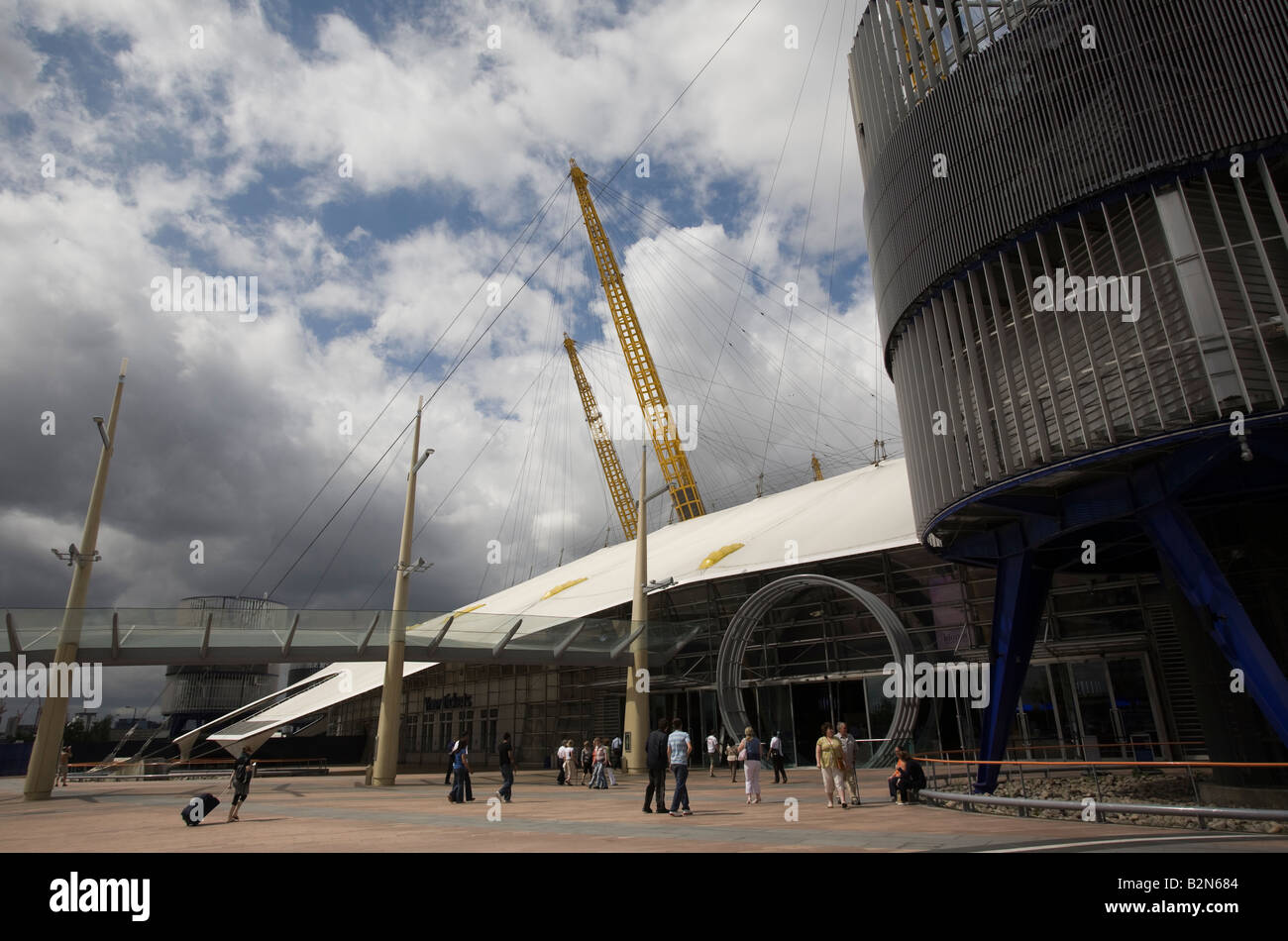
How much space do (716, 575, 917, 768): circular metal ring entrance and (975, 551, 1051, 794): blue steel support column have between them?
22.5ft

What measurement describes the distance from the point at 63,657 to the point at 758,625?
901 inches

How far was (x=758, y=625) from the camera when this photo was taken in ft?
102

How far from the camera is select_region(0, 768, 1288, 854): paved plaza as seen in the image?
917 centimetres

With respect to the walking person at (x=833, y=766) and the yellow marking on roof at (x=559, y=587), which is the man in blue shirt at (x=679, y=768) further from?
the yellow marking on roof at (x=559, y=587)

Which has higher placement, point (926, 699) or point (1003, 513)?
point (1003, 513)

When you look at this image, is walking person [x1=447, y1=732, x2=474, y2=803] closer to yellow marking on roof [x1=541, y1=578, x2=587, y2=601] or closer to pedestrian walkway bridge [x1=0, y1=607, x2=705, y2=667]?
pedestrian walkway bridge [x1=0, y1=607, x2=705, y2=667]

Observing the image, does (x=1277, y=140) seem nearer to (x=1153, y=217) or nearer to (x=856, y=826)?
(x=1153, y=217)

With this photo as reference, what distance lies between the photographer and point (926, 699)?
26.0 meters

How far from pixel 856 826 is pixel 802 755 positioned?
759 inches

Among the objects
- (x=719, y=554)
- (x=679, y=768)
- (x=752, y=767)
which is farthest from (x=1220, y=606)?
(x=719, y=554)

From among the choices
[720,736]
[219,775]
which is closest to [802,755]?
[720,736]

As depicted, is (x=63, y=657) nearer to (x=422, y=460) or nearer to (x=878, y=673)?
(x=422, y=460)
